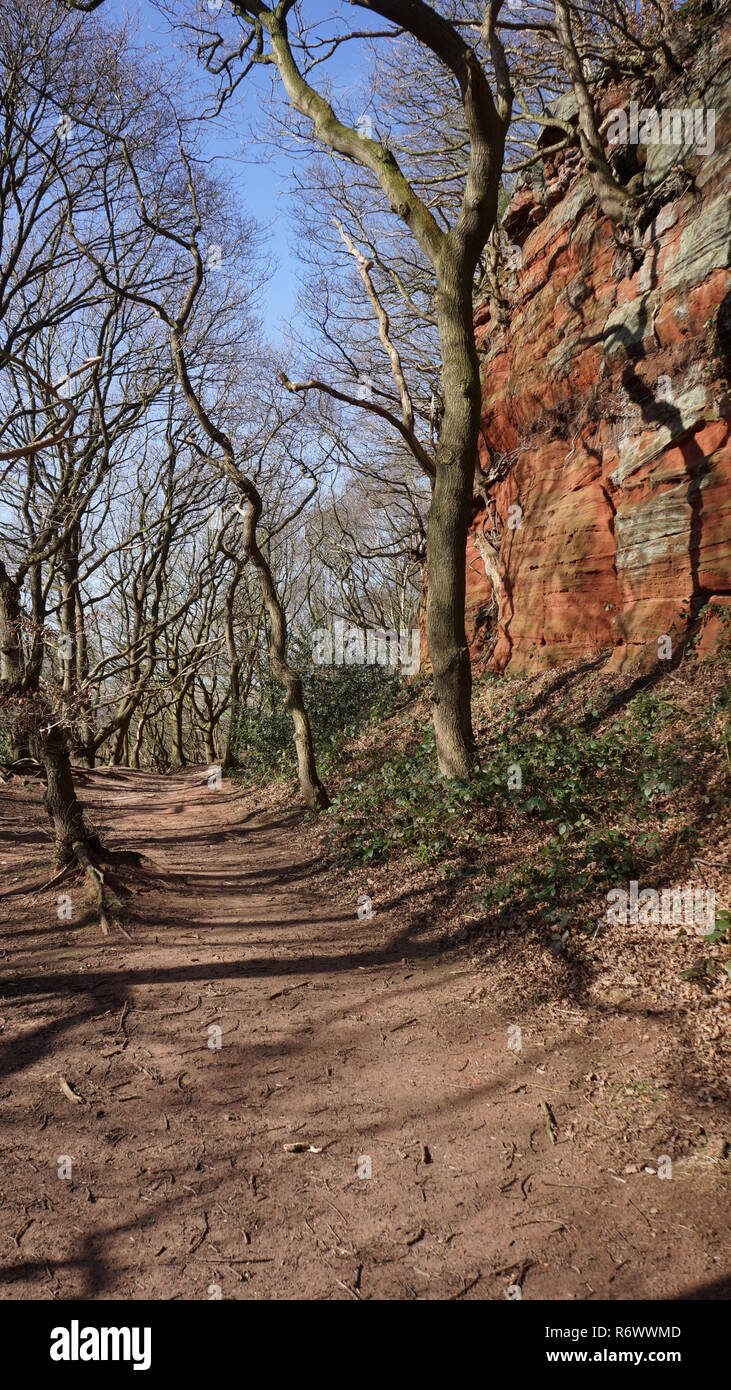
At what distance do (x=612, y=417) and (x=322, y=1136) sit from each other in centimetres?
887

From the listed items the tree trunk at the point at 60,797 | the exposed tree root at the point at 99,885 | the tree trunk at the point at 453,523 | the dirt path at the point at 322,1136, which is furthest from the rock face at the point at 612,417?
the tree trunk at the point at 60,797

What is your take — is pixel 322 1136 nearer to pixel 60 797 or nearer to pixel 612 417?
pixel 60 797

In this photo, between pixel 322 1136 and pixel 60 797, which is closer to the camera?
pixel 322 1136

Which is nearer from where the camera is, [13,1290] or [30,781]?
[13,1290]

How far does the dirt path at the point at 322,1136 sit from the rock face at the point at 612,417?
5.18 m

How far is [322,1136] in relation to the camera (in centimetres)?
346

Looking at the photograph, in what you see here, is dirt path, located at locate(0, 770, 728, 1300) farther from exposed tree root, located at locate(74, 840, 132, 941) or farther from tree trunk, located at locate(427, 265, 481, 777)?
tree trunk, located at locate(427, 265, 481, 777)

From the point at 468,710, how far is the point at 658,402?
166 inches

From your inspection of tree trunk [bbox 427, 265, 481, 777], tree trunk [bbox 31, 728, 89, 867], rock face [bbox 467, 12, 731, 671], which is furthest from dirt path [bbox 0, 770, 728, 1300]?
rock face [bbox 467, 12, 731, 671]

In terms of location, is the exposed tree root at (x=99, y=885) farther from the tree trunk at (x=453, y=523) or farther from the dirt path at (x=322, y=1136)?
the tree trunk at (x=453, y=523)

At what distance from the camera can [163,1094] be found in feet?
12.2

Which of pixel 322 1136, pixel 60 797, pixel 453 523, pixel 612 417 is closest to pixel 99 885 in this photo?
pixel 60 797
